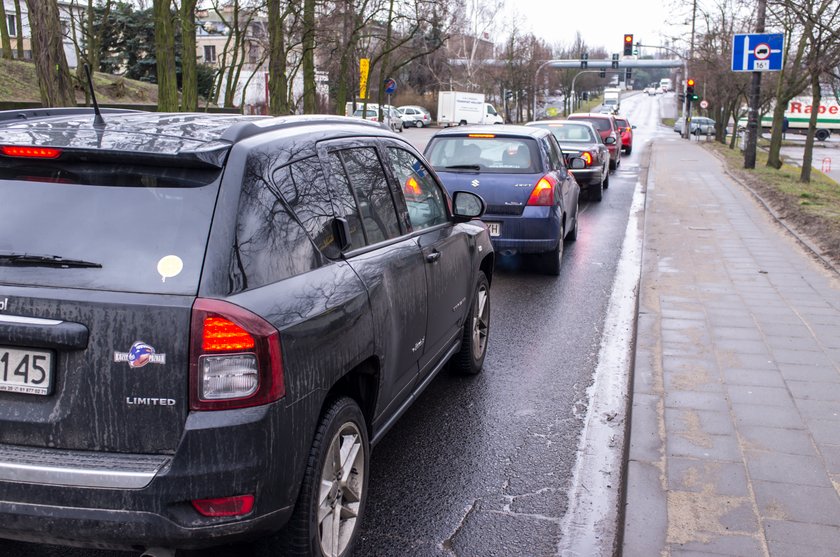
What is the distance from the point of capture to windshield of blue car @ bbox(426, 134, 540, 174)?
9.72 meters

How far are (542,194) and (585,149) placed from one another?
893 cm

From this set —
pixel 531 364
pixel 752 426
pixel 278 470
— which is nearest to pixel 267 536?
pixel 278 470

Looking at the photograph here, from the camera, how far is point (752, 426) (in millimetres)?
4965

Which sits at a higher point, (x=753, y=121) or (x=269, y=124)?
(x=269, y=124)

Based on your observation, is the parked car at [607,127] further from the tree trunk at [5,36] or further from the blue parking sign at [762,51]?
the tree trunk at [5,36]

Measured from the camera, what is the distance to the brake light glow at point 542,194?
9.52m

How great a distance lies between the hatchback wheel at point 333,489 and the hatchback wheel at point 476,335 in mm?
2351

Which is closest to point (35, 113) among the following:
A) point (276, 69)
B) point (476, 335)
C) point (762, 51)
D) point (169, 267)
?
point (169, 267)

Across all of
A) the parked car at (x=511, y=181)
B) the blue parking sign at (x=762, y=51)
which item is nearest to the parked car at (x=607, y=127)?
the blue parking sign at (x=762, y=51)

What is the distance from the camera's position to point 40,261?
2.90 metres

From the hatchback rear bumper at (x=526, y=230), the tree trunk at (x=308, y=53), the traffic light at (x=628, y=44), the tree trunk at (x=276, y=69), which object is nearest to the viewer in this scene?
the hatchback rear bumper at (x=526, y=230)

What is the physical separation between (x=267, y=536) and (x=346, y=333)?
32.2 inches

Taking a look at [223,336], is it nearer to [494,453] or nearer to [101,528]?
[101,528]

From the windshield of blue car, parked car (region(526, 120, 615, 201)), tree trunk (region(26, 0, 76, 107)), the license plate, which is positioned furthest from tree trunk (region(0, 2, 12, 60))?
the license plate
